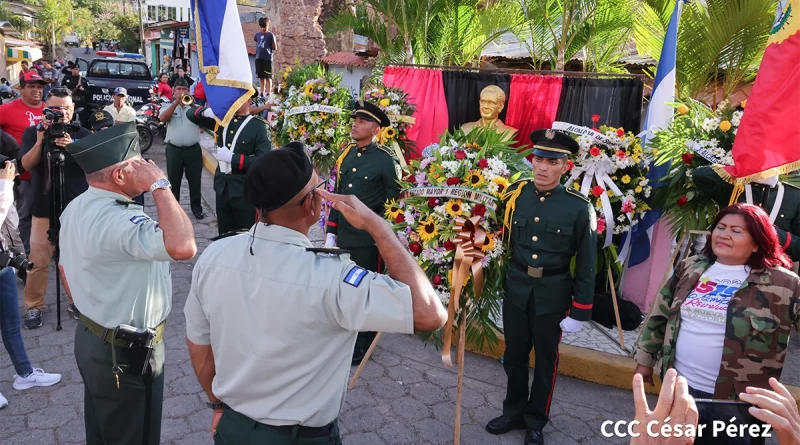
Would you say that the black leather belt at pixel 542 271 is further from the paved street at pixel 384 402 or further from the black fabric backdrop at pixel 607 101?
the black fabric backdrop at pixel 607 101

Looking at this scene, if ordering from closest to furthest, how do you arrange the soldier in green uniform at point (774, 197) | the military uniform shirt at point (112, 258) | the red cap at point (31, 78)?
the military uniform shirt at point (112, 258)
the soldier in green uniform at point (774, 197)
the red cap at point (31, 78)

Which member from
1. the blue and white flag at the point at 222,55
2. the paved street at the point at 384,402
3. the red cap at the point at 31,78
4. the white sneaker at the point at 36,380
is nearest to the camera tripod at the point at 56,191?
the paved street at the point at 384,402

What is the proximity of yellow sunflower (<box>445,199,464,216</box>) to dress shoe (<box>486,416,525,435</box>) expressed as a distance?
146 cm

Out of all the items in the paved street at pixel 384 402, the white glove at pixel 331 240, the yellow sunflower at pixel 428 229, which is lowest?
the paved street at pixel 384 402

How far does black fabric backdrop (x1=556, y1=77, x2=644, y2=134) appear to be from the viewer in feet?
20.0

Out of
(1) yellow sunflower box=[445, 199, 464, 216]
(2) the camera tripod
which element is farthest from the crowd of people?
(2) the camera tripod

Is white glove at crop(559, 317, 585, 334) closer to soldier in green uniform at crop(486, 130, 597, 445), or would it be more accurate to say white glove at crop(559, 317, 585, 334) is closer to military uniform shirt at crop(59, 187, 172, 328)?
soldier in green uniform at crop(486, 130, 597, 445)

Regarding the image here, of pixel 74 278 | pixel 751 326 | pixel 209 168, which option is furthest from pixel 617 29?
pixel 209 168

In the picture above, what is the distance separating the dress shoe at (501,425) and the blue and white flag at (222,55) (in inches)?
156

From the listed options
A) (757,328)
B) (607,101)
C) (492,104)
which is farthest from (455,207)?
(607,101)

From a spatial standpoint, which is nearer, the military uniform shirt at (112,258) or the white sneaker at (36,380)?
the military uniform shirt at (112,258)

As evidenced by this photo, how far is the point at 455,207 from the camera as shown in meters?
3.77

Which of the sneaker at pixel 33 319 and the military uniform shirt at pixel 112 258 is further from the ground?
the military uniform shirt at pixel 112 258

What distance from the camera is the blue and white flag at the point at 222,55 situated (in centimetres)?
604
